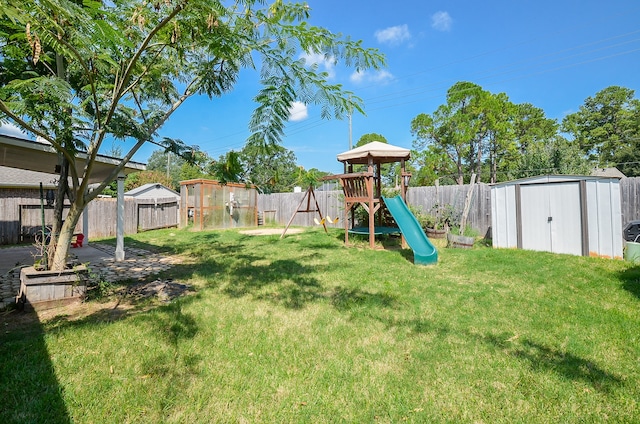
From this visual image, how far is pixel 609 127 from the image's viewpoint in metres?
27.8

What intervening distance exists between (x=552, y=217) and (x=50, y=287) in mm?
8292

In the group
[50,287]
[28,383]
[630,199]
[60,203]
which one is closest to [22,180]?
[60,203]

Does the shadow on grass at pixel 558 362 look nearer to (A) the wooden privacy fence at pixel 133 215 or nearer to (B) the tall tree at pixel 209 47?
(B) the tall tree at pixel 209 47

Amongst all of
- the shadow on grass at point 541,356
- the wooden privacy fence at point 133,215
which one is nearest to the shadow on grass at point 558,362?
the shadow on grass at point 541,356

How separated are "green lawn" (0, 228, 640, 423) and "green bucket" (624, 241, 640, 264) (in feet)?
6.17

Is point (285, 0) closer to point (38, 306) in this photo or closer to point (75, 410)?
point (75, 410)

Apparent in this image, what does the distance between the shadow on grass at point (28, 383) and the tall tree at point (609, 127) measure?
1416 inches

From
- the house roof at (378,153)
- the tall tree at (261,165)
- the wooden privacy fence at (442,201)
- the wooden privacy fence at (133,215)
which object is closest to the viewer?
the tall tree at (261,165)

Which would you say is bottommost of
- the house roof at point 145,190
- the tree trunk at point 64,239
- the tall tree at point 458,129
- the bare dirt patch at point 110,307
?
the bare dirt patch at point 110,307

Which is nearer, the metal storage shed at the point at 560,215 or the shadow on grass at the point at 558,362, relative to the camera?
the shadow on grass at the point at 558,362

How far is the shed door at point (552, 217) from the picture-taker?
5.88 meters

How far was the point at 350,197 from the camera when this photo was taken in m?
7.98

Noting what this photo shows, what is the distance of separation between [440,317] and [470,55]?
2307cm

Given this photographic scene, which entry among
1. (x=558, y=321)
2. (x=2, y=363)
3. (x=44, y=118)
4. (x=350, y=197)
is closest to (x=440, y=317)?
(x=558, y=321)
